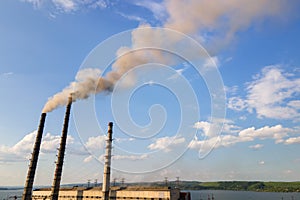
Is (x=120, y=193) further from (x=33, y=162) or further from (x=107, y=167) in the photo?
A: (x=33, y=162)

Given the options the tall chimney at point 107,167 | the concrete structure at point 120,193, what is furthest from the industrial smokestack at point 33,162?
the tall chimney at point 107,167

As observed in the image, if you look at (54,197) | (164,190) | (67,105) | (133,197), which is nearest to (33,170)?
(54,197)

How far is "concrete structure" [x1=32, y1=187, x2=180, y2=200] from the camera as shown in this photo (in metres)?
50.1

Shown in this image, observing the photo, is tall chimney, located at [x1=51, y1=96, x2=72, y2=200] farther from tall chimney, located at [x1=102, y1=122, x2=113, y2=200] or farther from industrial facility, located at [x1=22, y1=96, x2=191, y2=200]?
tall chimney, located at [x1=102, y1=122, x2=113, y2=200]

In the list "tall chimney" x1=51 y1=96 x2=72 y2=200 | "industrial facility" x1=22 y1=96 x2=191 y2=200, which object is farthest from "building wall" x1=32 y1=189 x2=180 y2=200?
"tall chimney" x1=51 y1=96 x2=72 y2=200

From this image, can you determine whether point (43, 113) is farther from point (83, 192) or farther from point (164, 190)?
point (164, 190)

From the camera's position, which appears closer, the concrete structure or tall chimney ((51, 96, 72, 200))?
the concrete structure

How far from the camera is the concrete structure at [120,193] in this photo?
5006 cm

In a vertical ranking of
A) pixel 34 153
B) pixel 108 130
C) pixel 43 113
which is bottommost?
pixel 34 153

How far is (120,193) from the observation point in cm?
5553

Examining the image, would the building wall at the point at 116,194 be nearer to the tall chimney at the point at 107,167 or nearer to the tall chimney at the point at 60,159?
the tall chimney at the point at 107,167

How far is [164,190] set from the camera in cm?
5003

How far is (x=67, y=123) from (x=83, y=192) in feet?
56.3

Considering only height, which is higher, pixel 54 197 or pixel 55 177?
pixel 55 177
